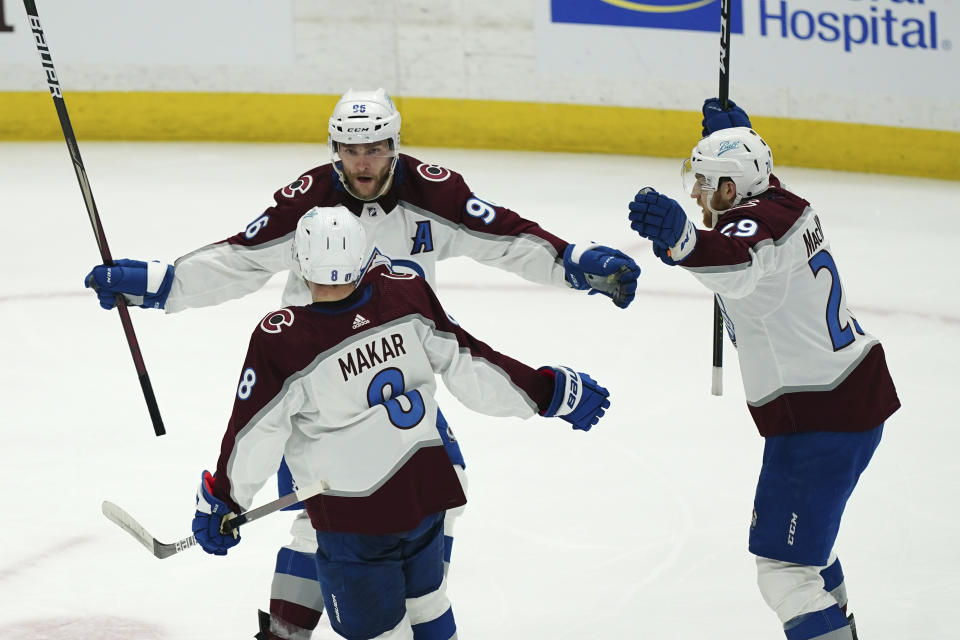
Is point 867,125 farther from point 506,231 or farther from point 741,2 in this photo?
point 506,231

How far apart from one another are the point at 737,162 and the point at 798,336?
1.41 feet

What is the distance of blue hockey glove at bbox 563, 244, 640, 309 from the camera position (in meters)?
3.42

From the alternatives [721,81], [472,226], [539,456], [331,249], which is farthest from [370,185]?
[539,456]

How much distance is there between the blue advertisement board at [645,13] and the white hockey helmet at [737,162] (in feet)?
18.8

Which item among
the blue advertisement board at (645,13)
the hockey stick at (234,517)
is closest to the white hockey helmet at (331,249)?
the hockey stick at (234,517)

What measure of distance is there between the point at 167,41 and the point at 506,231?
263 inches

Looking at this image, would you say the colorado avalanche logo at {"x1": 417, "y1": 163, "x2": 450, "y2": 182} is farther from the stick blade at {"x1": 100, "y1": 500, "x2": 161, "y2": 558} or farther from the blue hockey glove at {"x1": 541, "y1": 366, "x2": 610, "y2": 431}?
the stick blade at {"x1": 100, "y1": 500, "x2": 161, "y2": 558}

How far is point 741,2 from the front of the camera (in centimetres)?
861

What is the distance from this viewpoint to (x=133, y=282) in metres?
3.48

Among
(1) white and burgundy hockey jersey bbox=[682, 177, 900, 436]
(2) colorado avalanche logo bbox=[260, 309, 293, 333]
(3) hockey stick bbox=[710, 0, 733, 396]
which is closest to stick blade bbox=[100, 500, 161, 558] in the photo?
(2) colorado avalanche logo bbox=[260, 309, 293, 333]

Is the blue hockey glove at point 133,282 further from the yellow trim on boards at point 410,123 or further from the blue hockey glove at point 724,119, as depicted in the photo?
the yellow trim on boards at point 410,123

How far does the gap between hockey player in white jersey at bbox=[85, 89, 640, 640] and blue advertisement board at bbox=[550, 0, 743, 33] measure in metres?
5.54

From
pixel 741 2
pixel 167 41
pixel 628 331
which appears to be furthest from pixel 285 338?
pixel 167 41

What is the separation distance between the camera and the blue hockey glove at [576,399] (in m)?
3.05
